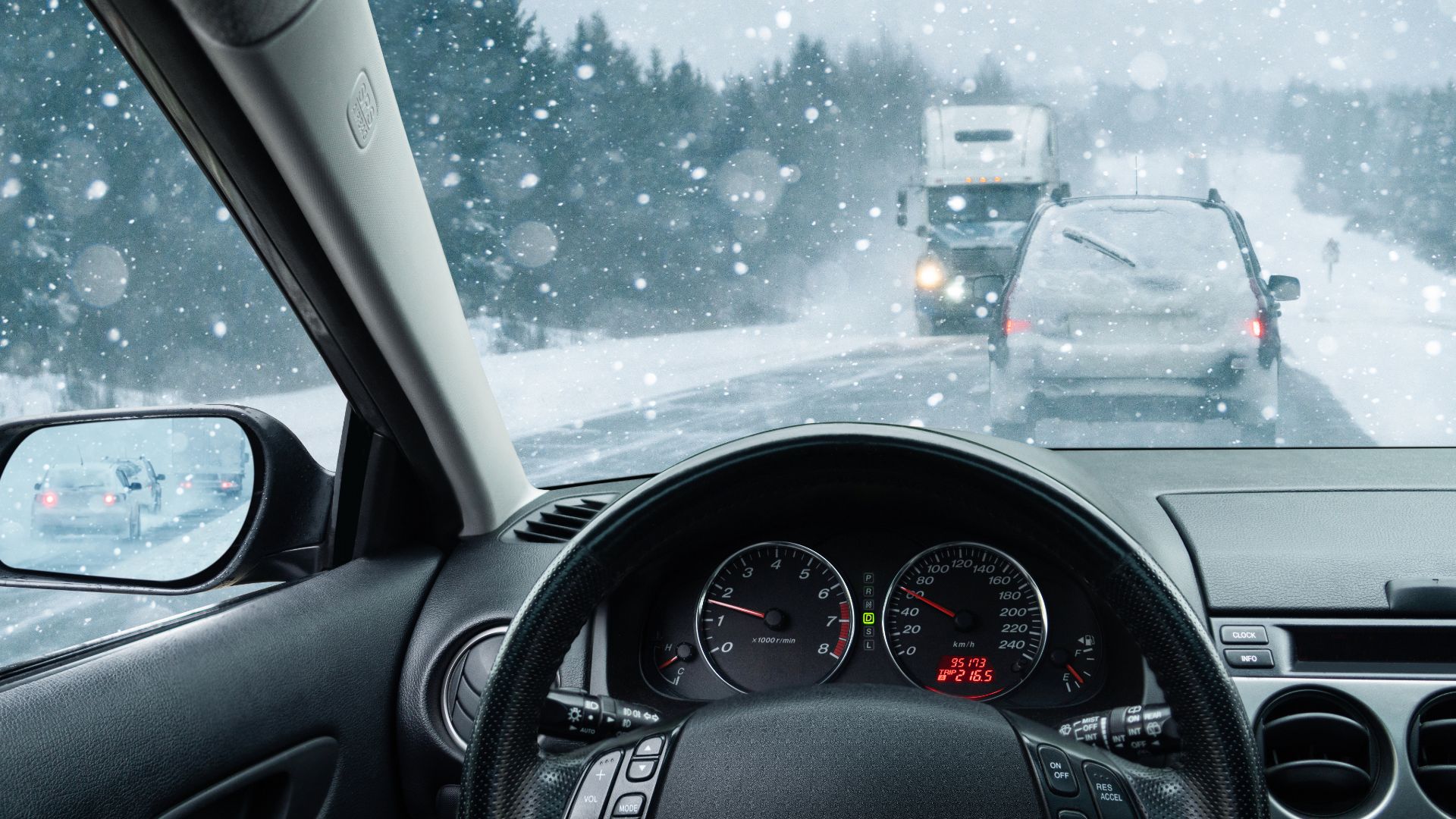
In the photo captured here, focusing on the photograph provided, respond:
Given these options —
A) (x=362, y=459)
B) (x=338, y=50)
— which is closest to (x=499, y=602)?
(x=362, y=459)

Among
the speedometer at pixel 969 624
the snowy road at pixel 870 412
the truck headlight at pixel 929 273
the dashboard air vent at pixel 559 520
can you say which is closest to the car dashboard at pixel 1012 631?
the speedometer at pixel 969 624

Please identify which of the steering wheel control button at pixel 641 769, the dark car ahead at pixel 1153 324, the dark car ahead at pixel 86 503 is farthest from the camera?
the dark car ahead at pixel 1153 324

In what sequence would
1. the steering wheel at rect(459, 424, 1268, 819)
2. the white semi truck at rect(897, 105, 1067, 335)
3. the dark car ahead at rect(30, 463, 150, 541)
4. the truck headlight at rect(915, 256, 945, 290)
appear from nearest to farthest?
the steering wheel at rect(459, 424, 1268, 819), the dark car ahead at rect(30, 463, 150, 541), the white semi truck at rect(897, 105, 1067, 335), the truck headlight at rect(915, 256, 945, 290)

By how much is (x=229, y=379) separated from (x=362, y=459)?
430 millimetres

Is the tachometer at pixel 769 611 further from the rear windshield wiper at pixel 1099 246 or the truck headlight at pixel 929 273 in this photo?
the truck headlight at pixel 929 273

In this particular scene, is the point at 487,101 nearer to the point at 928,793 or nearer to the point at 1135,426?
the point at 1135,426

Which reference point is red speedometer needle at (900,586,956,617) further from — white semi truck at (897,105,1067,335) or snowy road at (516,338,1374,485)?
white semi truck at (897,105,1067,335)

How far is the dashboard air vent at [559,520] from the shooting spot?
2.72 m

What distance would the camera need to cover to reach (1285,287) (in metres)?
3.46

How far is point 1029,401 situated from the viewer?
3.72 m

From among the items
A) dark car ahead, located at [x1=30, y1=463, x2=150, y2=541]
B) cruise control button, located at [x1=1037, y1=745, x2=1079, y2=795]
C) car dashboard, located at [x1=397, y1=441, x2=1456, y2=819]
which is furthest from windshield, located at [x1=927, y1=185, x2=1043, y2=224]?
cruise control button, located at [x1=1037, y1=745, x2=1079, y2=795]

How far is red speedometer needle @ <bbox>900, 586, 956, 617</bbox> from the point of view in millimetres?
2156

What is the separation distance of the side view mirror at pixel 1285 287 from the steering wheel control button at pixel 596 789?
2.93 m

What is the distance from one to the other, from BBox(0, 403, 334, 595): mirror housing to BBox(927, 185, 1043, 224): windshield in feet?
14.9
